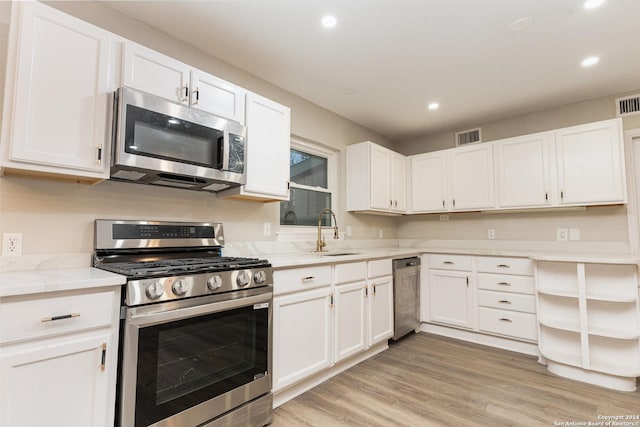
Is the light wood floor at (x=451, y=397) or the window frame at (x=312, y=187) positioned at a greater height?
the window frame at (x=312, y=187)

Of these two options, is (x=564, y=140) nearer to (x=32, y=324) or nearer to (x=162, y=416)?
(x=162, y=416)

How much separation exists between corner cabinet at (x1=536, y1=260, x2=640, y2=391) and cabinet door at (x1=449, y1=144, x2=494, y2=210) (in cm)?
110

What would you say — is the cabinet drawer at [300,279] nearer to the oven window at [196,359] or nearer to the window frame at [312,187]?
the oven window at [196,359]

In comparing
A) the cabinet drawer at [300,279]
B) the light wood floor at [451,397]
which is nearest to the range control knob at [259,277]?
the cabinet drawer at [300,279]

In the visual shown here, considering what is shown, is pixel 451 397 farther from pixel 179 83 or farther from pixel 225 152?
pixel 179 83

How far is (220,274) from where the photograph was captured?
1.74m

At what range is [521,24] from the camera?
2145 mm

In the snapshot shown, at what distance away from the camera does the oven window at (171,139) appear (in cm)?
170

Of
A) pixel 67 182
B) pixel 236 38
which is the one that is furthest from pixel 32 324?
pixel 236 38

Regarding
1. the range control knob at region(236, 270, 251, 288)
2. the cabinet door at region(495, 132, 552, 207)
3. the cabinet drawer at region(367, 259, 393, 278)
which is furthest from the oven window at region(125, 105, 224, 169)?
the cabinet door at region(495, 132, 552, 207)

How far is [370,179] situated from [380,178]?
0.67ft

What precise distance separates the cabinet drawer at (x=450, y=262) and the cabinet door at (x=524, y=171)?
76cm

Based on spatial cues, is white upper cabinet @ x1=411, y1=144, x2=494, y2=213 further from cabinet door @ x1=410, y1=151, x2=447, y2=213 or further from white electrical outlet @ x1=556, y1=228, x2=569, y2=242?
white electrical outlet @ x1=556, y1=228, x2=569, y2=242

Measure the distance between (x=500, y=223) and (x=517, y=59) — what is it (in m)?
1.95
